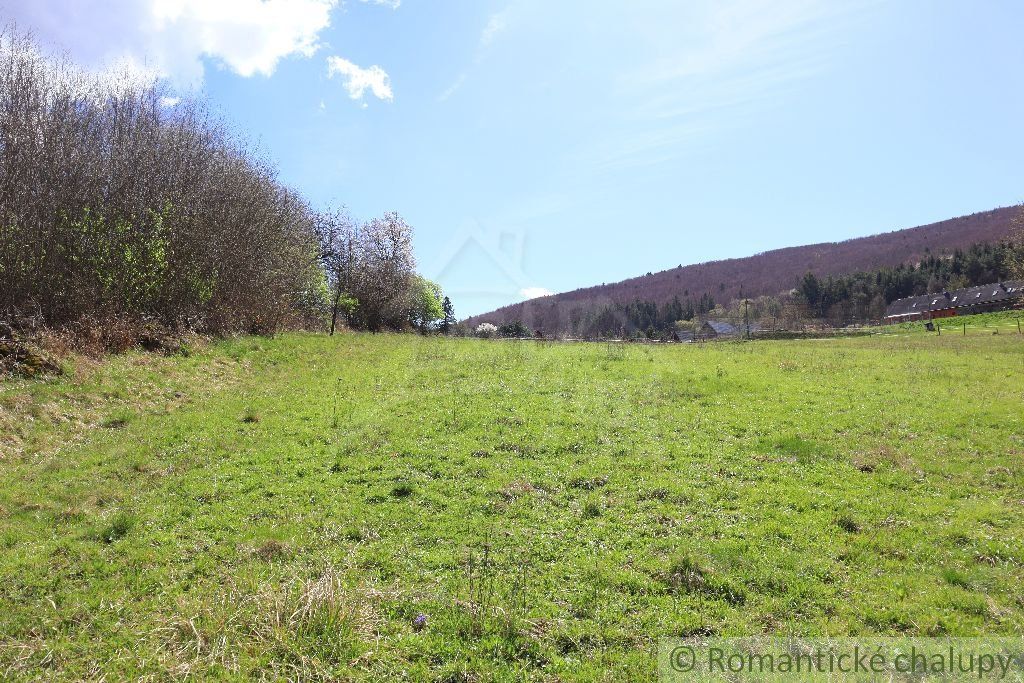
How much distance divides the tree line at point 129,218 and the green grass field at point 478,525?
5181mm

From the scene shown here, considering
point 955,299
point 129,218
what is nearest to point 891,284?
point 955,299

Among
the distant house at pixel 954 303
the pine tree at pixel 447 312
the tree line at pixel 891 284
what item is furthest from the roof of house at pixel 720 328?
the pine tree at pixel 447 312

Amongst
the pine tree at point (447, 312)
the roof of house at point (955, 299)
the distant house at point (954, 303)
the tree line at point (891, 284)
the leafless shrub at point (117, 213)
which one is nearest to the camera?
the leafless shrub at point (117, 213)

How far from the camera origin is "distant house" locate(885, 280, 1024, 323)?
105000 millimetres

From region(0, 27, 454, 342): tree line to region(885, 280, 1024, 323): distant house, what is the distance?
115 metres

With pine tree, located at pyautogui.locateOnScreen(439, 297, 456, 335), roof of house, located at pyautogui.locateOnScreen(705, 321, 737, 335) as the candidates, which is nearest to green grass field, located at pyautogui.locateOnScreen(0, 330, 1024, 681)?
pine tree, located at pyautogui.locateOnScreen(439, 297, 456, 335)

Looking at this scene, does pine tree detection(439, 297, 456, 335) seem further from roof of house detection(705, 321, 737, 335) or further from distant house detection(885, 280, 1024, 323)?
distant house detection(885, 280, 1024, 323)

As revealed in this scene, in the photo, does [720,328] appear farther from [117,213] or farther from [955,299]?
[117,213]

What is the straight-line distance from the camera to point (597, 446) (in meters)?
12.9

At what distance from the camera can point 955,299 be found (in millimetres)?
114125

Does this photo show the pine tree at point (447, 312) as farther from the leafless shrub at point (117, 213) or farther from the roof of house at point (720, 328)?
the roof of house at point (720, 328)

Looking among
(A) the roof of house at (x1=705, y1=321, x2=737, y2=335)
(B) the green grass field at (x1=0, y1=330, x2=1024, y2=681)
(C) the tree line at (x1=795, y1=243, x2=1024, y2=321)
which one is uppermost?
(C) the tree line at (x1=795, y1=243, x2=1024, y2=321)

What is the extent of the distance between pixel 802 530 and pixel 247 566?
26.4 ft

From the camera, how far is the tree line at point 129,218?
64.4ft
